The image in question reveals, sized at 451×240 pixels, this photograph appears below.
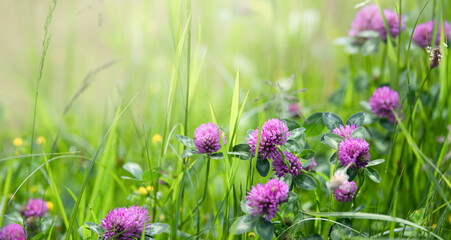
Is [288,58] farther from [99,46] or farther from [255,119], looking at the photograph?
[99,46]

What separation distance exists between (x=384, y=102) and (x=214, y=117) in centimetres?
54

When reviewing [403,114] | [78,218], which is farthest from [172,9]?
[403,114]

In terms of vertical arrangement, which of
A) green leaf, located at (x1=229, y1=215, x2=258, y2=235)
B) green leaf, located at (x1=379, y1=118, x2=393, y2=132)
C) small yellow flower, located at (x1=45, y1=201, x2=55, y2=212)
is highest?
green leaf, located at (x1=379, y1=118, x2=393, y2=132)

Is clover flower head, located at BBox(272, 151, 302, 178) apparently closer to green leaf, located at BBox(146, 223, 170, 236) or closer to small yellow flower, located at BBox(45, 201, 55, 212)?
green leaf, located at BBox(146, 223, 170, 236)

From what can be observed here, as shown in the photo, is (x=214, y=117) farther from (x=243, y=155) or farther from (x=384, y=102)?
(x=384, y=102)

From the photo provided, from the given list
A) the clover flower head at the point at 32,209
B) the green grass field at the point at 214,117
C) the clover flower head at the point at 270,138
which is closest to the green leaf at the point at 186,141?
the green grass field at the point at 214,117

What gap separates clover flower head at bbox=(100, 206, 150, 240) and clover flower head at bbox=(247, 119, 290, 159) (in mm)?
266

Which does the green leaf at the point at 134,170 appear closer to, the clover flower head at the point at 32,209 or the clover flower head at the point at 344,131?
the clover flower head at the point at 32,209

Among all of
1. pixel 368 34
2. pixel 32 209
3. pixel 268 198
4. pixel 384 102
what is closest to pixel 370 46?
pixel 368 34

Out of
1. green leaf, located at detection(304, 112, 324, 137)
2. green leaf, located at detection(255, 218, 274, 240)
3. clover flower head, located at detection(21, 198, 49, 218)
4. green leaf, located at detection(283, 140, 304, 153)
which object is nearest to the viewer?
green leaf, located at detection(255, 218, 274, 240)

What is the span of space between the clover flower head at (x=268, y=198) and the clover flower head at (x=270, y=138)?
0.10 metres

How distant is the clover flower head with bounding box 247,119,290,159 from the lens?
0.82 metres

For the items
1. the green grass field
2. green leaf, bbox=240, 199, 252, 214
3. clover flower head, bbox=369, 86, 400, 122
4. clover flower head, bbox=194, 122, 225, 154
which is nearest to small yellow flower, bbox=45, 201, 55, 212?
the green grass field

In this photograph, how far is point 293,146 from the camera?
0.84m
